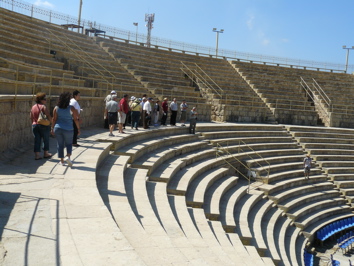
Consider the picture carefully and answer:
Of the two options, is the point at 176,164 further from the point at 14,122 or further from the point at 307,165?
the point at 307,165

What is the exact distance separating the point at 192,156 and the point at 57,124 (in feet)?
24.3

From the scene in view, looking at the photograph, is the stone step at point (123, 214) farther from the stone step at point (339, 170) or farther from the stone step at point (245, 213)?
the stone step at point (339, 170)

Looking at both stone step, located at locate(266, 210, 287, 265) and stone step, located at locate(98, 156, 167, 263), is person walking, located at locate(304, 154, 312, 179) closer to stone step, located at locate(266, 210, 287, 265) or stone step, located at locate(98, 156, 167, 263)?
stone step, located at locate(266, 210, 287, 265)

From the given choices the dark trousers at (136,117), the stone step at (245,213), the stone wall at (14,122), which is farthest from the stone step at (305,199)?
the stone wall at (14,122)

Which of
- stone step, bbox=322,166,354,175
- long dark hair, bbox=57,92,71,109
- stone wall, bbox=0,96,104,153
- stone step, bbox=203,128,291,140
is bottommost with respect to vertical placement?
stone step, bbox=322,166,354,175

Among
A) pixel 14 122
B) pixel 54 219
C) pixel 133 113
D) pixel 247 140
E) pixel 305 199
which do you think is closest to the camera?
pixel 54 219

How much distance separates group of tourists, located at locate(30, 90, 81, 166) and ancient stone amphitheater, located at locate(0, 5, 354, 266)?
0.50 m

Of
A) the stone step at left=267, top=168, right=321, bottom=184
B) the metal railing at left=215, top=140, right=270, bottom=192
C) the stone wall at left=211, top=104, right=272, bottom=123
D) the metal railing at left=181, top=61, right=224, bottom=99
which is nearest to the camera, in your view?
the metal railing at left=215, top=140, right=270, bottom=192

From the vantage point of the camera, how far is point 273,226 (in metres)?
12.9

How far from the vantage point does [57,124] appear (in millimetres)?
7129

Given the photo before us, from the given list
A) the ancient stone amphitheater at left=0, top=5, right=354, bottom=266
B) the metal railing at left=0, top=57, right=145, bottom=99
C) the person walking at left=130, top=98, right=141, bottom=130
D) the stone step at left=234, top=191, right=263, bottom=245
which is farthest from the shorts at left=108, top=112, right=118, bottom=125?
the stone step at left=234, top=191, right=263, bottom=245

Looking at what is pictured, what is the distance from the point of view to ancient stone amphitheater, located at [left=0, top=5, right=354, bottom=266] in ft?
17.8

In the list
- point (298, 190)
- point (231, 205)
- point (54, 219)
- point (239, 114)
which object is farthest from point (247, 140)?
point (54, 219)

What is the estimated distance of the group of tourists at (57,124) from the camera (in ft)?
23.4
